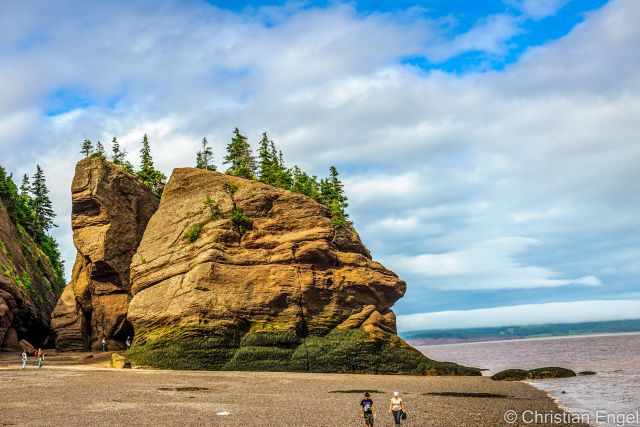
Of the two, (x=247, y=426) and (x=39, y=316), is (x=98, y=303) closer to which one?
(x=39, y=316)

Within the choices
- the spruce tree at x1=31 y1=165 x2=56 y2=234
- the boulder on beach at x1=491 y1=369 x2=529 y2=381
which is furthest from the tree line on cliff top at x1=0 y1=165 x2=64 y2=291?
the boulder on beach at x1=491 y1=369 x2=529 y2=381

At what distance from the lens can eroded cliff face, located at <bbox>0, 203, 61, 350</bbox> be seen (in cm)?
5750

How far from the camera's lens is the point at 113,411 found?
87.4 feet

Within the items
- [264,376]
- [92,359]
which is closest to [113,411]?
[264,376]

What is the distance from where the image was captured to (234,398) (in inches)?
1264

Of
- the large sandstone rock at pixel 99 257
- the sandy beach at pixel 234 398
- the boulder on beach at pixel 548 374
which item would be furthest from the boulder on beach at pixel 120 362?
the boulder on beach at pixel 548 374

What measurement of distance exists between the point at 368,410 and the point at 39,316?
5629 centimetres

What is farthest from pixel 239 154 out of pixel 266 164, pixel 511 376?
pixel 511 376

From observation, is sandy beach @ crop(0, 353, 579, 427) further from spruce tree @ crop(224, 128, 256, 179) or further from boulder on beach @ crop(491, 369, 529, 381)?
spruce tree @ crop(224, 128, 256, 179)

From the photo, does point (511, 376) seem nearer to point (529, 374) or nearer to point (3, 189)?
point (529, 374)

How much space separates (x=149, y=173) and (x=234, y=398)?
2254 inches

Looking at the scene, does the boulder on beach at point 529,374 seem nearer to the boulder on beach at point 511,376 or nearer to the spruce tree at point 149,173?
the boulder on beach at point 511,376

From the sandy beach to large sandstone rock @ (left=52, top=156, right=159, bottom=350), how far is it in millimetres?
17356

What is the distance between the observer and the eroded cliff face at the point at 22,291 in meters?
57.5
